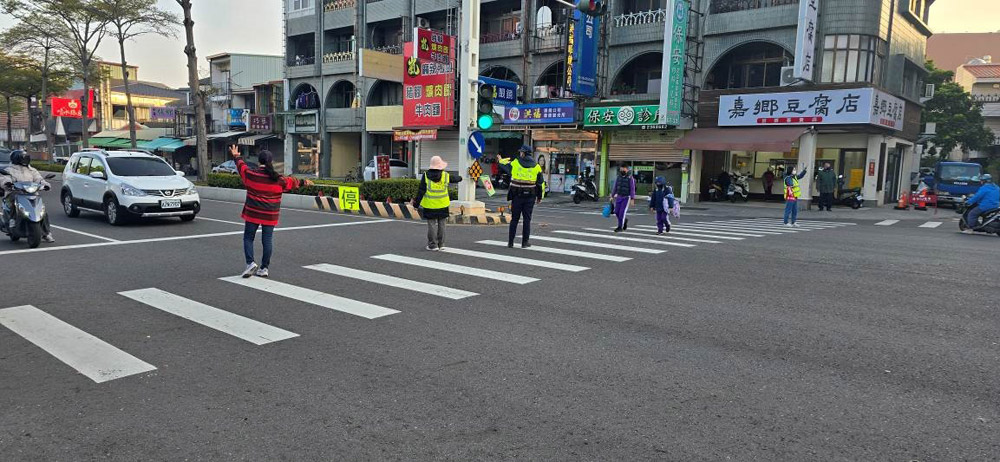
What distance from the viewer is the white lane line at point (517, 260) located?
9133 millimetres

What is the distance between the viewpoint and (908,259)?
10.3 metres

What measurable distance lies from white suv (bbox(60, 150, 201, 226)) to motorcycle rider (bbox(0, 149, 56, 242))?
87.1 inches

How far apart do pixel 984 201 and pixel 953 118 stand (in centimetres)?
3085

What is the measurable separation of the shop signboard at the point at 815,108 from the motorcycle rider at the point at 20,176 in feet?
74.5

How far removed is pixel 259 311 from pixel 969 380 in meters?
6.21

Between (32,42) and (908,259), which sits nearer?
(908,259)

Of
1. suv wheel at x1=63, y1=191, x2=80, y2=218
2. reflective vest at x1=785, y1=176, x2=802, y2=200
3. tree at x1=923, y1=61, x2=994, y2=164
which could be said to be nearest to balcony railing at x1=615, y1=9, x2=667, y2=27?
reflective vest at x1=785, y1=176, x2=802, y2=200

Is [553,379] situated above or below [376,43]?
below

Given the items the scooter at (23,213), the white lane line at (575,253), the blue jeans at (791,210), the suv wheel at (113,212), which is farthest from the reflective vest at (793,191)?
the scooter at (23,213)

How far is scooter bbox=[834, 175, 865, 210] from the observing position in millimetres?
23859

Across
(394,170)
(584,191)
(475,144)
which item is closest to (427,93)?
(394,170)

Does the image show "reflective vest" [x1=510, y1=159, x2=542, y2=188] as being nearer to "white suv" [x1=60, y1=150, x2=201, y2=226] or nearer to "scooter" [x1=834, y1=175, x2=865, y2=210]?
"white suv" [x1=60, y1=150, x2=201, y2=226]

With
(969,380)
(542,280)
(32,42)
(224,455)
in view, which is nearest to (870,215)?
(542,280)

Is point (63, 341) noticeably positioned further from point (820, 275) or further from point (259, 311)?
point (820, 275)
